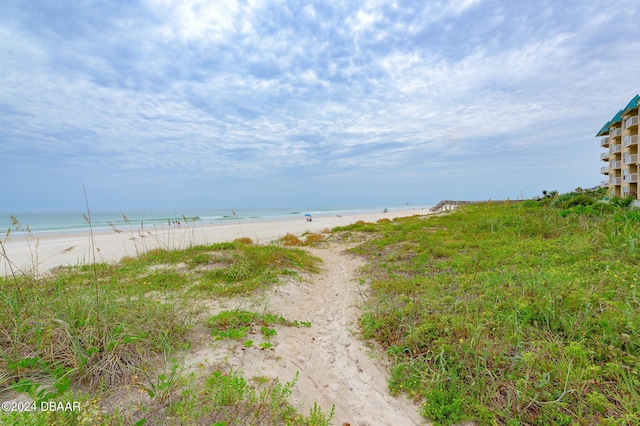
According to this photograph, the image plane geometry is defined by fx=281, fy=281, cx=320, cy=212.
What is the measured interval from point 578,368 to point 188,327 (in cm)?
529

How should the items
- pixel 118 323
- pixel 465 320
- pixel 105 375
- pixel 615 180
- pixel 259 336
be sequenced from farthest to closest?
pixel 615 180 → pixel 259 336 → pixel 465 320 → pixel 118 323 → pixel 105 375

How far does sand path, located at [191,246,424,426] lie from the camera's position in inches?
131

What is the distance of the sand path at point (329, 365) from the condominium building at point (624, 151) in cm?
4239

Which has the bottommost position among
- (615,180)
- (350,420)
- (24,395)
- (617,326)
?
(350,420)

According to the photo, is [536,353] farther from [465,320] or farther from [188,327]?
[188,327]

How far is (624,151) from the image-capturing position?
116 ft

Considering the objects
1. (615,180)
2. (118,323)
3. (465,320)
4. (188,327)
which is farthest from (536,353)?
(615,180)

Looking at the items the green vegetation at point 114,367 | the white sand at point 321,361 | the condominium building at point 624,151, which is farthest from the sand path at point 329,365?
the condominium building at point 624,151

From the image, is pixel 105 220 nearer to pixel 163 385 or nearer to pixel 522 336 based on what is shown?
pixel 163 385

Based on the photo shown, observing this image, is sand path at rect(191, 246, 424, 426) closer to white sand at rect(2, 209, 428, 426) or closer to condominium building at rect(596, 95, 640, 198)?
white sand at rect(2, 209, 428, 426)

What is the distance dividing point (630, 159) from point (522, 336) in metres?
45.0

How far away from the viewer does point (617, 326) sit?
12.1 feet

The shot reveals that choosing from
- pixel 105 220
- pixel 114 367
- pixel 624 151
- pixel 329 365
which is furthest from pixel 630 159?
pixel 105 220

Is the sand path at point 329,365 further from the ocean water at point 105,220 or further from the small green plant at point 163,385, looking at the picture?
the ocean water at point 105,220
